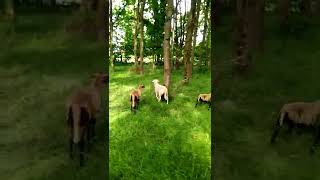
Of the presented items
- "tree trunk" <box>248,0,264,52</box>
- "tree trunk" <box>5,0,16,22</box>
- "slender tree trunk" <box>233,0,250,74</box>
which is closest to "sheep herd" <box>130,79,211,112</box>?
"slender tree trunk" <box>233,0,250,74</box>

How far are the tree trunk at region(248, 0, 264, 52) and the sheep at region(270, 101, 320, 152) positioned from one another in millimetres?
307

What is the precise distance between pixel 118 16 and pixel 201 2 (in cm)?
40

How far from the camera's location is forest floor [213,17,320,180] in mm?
2123

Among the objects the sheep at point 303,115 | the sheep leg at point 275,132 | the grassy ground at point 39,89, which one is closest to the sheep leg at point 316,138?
the sheep at point 303,115

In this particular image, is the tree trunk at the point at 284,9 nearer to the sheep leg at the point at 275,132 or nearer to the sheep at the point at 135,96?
the sheep leg at the point at 275,132

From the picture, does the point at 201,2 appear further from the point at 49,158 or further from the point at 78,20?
the point at 49,158

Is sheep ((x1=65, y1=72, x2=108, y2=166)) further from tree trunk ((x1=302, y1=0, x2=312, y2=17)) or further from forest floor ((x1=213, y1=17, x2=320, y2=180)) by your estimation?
tree trunk ((x1=302, y1=0, x2=312, y2=17))

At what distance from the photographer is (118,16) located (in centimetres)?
219

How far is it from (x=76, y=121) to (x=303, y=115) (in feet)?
3.44

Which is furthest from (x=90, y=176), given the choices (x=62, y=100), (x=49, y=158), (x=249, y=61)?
(x=249, y=61)

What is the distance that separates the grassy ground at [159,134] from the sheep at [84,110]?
0.07 m

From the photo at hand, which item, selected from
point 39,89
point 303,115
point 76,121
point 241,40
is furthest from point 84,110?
point 303,115

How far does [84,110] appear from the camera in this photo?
7.16 feet

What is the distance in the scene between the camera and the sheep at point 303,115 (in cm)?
210
